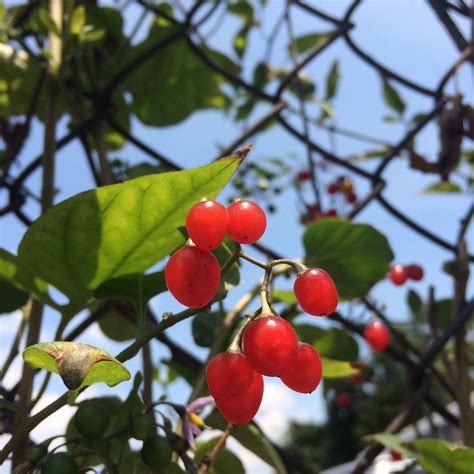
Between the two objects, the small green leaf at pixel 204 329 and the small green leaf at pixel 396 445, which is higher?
the small green leaf at pixel 204 329

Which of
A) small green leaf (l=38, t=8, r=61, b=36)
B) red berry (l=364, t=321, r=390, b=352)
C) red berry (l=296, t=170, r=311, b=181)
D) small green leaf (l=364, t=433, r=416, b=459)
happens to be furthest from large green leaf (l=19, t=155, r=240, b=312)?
red berry (l=296, t=170, r=311, b=181)

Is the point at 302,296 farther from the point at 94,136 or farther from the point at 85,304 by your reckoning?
the point at 94,136

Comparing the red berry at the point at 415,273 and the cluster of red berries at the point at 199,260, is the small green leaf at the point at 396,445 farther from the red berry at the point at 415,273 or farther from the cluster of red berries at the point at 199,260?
the red berry at the point at 415,273

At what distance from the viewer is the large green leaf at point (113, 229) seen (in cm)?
48

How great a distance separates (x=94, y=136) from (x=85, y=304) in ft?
1.53

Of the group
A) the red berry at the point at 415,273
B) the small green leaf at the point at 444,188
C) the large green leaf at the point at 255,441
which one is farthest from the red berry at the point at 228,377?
the red berry at the point at 415,273

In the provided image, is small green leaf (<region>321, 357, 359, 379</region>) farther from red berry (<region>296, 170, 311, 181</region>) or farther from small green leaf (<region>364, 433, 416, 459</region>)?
red berry (<region>296, 170, 311, 181</region>)

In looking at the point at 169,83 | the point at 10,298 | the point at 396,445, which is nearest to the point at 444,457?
the point at 396,445

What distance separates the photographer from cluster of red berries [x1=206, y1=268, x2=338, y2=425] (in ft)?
1.28

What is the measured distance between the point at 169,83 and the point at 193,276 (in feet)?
3.07

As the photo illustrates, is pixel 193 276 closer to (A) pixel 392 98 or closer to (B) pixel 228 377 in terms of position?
(B) pixel 228 377

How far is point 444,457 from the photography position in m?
0.51

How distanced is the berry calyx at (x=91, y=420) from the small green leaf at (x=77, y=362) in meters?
0.14

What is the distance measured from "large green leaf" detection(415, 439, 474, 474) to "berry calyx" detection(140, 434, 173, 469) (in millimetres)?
204
